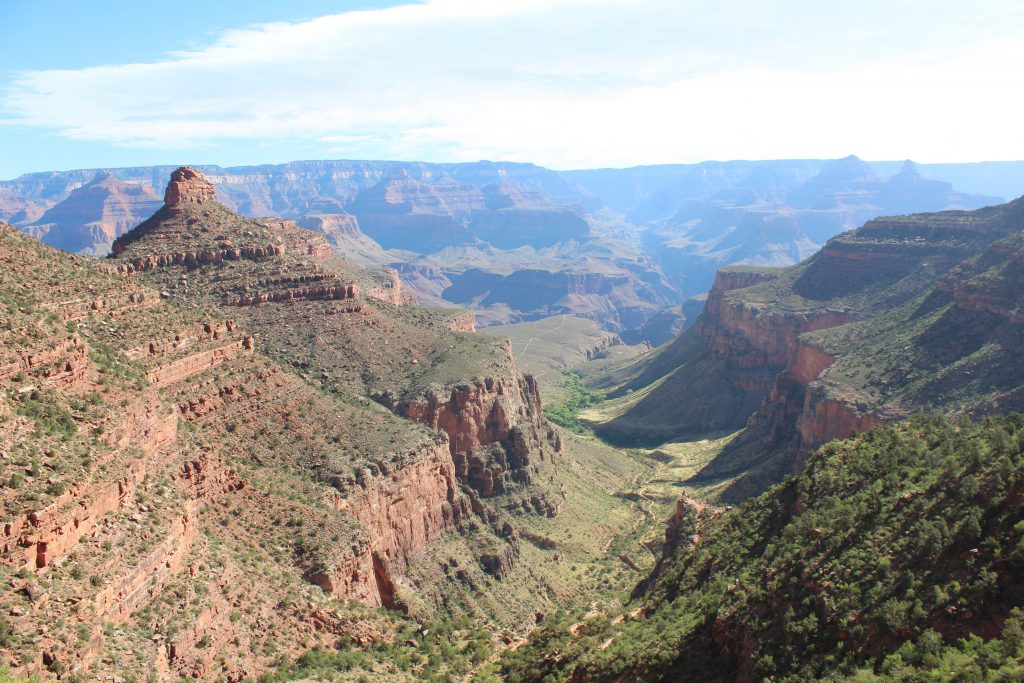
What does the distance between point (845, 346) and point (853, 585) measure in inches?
2819

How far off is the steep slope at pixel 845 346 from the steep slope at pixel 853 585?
112 feet

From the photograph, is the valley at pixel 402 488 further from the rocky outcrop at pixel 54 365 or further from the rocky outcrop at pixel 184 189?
the rocky outcrop at pixel 184 189

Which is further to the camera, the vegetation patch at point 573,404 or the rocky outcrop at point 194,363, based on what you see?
the vegetation patch at point 573,404

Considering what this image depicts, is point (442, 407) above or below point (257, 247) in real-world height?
below

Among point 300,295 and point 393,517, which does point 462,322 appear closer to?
point 300,295

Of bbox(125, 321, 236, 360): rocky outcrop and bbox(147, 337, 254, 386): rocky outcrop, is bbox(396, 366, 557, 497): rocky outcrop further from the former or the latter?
bbox(125, 321, 236, 360): rocky outcrop

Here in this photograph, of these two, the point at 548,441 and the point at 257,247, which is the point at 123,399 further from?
the point at 548,441

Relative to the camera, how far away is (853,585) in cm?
2444

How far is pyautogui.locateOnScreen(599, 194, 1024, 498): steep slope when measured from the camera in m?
72.6

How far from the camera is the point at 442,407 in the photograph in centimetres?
6341

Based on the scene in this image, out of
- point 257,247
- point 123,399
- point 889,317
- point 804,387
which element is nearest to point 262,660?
point 123,399

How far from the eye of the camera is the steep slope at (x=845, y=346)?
2857 inches

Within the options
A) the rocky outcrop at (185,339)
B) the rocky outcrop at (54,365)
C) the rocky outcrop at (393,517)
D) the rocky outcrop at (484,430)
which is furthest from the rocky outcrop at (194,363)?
the rocky outcrop at (484,430)

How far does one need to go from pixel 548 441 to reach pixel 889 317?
4408cm
